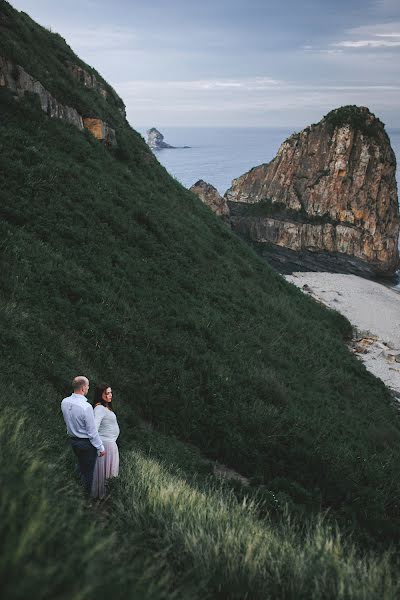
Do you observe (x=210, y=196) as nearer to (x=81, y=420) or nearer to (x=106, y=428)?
(x=106, y=428)

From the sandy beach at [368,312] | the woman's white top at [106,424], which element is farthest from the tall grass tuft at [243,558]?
the sandy beach at [368,312]

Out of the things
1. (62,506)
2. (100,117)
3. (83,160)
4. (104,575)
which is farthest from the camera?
(100,117)

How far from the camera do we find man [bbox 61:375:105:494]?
707 cm

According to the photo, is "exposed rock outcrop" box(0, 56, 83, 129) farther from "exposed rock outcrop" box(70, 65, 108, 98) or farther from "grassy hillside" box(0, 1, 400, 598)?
"exposed rock outcrop" box(70, 65, 108, 98)

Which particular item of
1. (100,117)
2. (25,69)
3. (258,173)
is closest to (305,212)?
(258,173)

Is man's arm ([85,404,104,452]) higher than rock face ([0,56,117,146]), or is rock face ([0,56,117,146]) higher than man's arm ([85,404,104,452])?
rock face ([0,56,117,146])

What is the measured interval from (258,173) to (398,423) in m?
96.9

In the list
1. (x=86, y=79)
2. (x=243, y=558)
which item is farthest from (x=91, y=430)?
(x=86, y=79)

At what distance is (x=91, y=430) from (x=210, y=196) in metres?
86.7

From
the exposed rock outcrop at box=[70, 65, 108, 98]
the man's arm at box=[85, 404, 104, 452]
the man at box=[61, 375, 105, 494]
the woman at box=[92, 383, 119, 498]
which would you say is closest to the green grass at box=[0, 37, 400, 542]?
the woman at box=[92, 383, 119, 498]

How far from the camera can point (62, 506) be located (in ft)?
14.9

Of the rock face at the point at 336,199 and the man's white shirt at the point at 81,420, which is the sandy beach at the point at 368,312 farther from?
the man's white shirt at the point at 81,420

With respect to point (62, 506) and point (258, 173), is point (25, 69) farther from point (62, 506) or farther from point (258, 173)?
point (258, 173)

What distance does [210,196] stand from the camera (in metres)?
90.7
